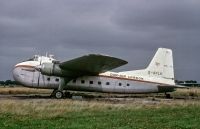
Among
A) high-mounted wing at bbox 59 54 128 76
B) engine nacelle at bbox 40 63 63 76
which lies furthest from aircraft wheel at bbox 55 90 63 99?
high-mounted wing at bbox 59 54 128 76

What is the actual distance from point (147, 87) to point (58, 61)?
911 centimetres

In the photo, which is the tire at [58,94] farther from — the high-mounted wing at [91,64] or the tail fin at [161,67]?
the tail fin at [161,67]

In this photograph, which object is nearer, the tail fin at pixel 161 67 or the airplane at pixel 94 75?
the airplane at pixel 94 75

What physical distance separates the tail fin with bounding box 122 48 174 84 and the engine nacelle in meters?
8.38

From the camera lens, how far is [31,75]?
35625 millimetres

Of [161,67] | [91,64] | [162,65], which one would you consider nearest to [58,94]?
[91,64]

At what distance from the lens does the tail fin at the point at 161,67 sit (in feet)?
128

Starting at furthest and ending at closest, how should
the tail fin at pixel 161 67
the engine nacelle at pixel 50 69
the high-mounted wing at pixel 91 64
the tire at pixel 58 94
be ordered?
the tail fin at pixel 161 67
the tire at pixel 58 94
the engine nacelle at pixel 50 69
the high-mounted wing at pixel 91 64

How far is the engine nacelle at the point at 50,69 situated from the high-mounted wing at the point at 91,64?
433 mm

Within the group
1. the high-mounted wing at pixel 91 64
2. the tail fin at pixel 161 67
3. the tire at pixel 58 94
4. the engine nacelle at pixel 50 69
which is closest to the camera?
the high-mounted wing at pixel 91 64

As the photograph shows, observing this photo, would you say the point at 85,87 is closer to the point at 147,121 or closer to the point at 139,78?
the point at 139,78

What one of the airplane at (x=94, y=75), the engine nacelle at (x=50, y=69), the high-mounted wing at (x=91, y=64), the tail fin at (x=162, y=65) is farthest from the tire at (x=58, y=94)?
Answer: the tail fin at (x=162, y=65)

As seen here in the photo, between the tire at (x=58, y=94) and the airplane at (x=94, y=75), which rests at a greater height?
the airplane at (x=94, y=75)

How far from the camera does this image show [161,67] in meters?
39.4
